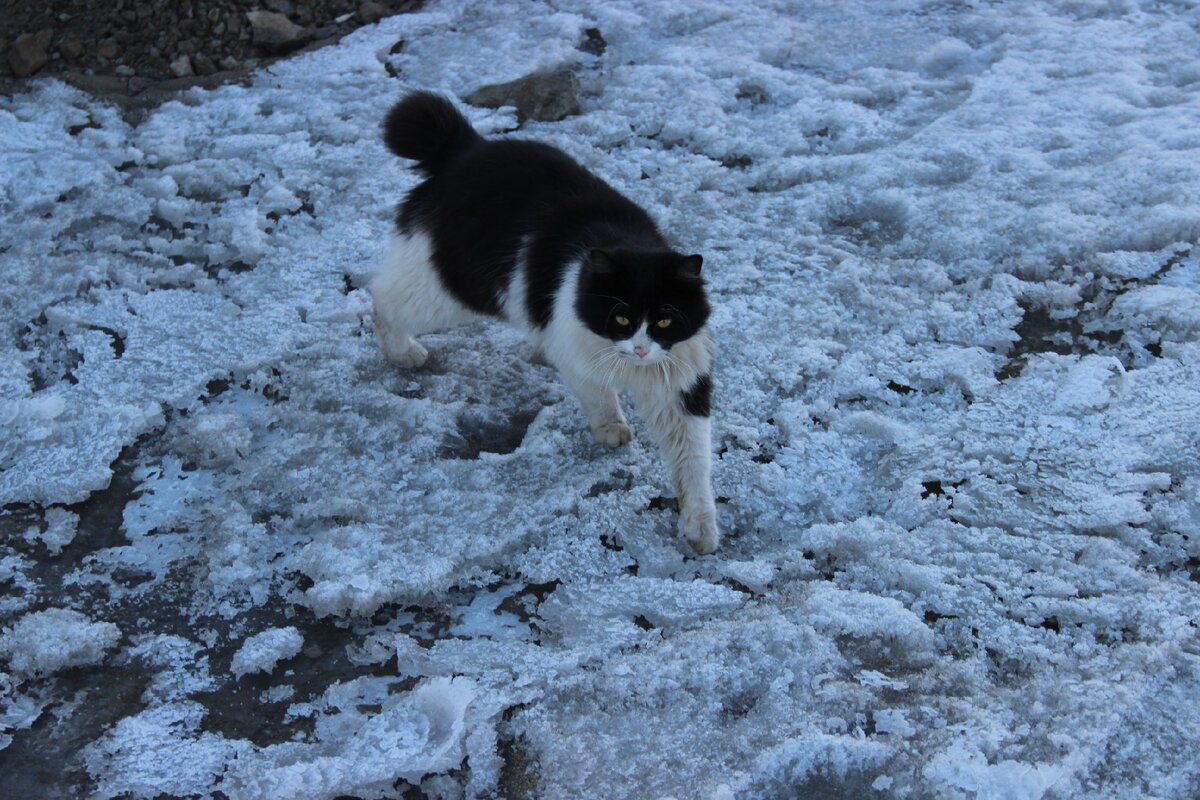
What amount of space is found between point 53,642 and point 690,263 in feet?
7.53

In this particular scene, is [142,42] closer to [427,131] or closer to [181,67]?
[181,67]

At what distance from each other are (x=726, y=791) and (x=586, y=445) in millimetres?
1620

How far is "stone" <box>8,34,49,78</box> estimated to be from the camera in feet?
19.4

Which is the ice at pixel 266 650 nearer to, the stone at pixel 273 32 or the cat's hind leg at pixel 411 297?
the cat's hind leg at pixel 411 297

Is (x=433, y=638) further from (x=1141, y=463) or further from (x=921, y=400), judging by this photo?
(x=1141, y=463)

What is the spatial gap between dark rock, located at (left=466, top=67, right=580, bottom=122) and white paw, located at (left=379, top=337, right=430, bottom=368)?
2.16m

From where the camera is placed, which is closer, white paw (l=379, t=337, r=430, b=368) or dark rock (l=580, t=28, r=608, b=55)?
white paw (l=379, t=337, r=430, b=368)

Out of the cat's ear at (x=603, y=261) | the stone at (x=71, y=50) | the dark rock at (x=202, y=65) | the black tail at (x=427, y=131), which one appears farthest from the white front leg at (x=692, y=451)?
the stone at (x=71, y=50)

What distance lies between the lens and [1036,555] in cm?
314

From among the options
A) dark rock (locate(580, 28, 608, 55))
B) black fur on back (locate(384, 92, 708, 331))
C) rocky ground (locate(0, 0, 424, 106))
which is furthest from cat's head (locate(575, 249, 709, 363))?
rocky ground (locate(0, 0, 424, 106))

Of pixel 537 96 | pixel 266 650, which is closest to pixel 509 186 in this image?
pixel 266 650

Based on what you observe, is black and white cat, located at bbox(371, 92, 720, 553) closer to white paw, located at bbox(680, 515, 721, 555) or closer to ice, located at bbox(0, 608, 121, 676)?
white paw, located at bbox(680, 515, 721, 555)

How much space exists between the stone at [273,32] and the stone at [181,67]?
47 centimetres

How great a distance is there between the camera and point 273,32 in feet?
20.7
